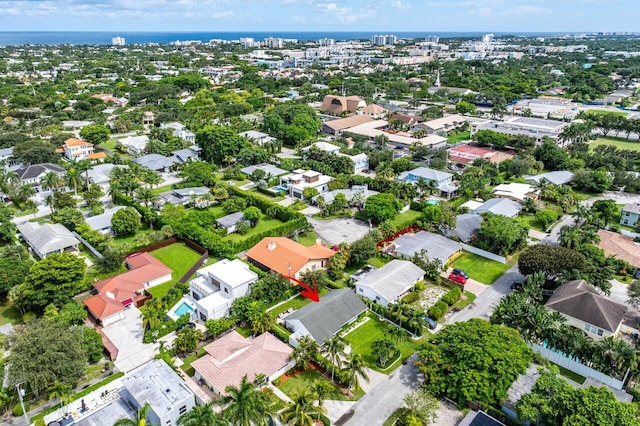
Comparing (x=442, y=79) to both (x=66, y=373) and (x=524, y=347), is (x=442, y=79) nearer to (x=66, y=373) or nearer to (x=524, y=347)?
(x=524, y=347)

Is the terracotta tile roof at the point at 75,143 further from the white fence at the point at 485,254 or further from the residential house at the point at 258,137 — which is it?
the white fence at the point at 485,254

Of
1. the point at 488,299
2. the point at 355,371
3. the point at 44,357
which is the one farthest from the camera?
the point at 488,299

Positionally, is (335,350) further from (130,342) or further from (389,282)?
(130,342)

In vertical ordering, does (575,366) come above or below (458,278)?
below

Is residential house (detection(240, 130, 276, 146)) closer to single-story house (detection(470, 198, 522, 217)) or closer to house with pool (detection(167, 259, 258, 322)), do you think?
single-story house (detection(470, 198, 522, 217))

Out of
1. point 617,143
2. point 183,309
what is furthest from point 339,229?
point 617,143

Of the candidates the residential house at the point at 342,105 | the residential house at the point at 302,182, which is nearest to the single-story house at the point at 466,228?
the residential house at the point at 302,182

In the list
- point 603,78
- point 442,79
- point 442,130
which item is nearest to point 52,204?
point 442,130

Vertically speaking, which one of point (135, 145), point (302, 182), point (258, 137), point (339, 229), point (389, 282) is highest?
point (258, 137)
